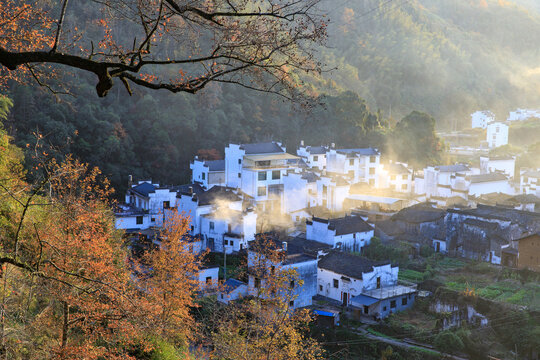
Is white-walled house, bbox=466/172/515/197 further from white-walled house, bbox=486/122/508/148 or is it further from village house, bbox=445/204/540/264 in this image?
white-walled house, bbox=486/122/508/148

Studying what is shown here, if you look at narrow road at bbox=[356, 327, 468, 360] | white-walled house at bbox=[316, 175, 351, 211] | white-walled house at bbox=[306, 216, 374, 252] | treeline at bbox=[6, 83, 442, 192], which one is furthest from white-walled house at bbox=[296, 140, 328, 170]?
narrow road at bbox=[356, 327, 468, 360]

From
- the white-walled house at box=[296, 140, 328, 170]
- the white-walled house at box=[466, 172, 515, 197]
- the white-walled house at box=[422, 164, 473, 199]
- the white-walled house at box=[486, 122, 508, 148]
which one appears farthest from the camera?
the white-walled house at box=[486, 122, 508, 148]

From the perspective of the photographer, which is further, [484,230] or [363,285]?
[484,230]

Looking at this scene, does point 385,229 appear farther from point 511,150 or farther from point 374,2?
point 374,2

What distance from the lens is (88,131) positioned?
2433 cm

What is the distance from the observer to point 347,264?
16656mm

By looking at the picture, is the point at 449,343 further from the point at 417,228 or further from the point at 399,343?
the point at 417,228

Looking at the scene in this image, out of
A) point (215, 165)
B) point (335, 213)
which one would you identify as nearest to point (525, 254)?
point (335, 213)

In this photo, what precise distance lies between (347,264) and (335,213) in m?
8.26

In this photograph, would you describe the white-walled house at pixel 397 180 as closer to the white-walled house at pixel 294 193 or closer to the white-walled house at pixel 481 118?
the white-walled house at pixel 294 193

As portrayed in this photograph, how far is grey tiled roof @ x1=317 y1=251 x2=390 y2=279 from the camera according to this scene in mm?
16172

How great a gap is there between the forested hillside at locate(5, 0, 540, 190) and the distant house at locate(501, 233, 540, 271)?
9792mm

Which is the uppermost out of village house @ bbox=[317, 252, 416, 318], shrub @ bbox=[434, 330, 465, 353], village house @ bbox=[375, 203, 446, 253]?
village house @ bbox=[375, 203, 446, 253]

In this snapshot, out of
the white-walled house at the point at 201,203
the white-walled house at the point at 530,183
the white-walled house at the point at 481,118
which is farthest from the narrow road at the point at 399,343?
the white-walled house at the point at 481,118
